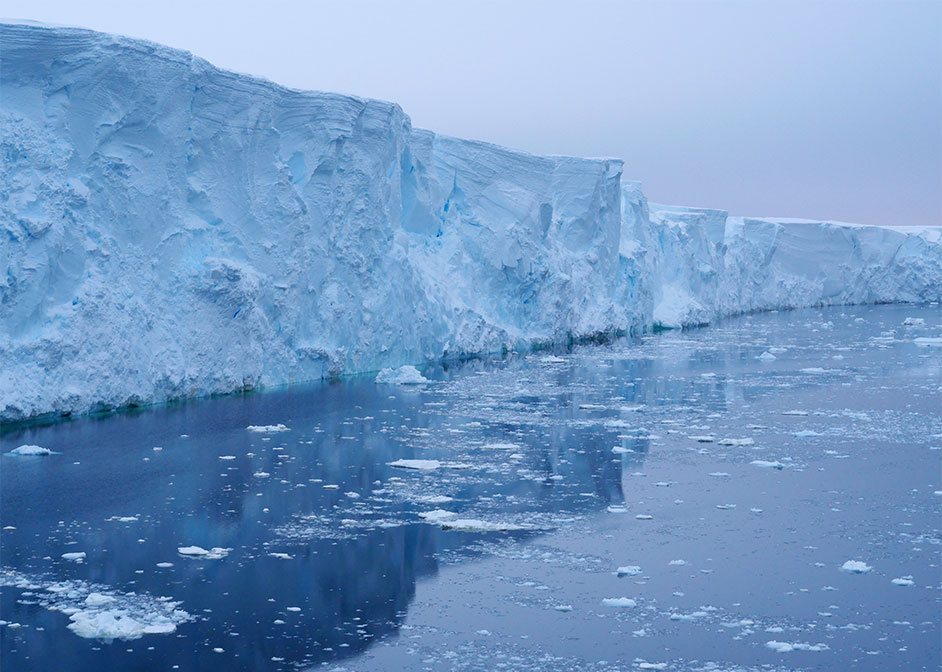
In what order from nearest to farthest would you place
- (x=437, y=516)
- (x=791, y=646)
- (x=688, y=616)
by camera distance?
(x=791, y=646), (x=688, y=616), (x=437, y=516)

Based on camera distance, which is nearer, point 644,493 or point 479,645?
point 479,645

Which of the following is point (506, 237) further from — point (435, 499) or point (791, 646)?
point (791, 646)

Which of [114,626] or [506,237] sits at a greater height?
[506,237]

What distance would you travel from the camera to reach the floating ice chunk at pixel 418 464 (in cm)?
768

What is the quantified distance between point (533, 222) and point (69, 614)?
1539 centimetres

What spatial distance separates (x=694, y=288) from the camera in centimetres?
2816

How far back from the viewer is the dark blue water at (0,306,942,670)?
13.4ft

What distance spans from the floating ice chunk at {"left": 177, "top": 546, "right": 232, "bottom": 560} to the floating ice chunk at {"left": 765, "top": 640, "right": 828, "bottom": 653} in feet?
9.46

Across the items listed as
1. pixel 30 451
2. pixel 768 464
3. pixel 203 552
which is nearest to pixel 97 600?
pixel 203 552

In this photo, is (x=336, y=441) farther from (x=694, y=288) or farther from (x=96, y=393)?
(x=694, y=288)

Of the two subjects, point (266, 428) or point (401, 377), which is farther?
point (401, 377)

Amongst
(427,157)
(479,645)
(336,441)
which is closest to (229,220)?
(336,441)

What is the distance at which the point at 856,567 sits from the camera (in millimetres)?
5082

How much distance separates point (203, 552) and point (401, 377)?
26.0ft
